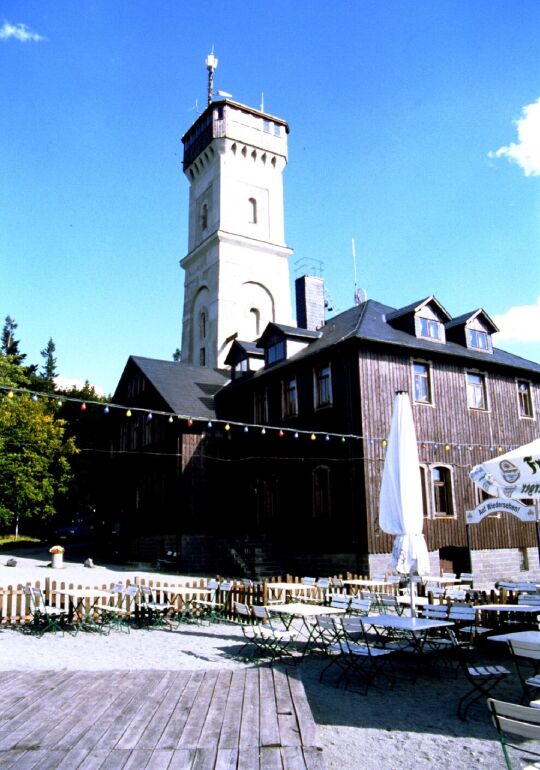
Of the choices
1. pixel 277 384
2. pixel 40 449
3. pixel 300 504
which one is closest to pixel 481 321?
pixel 277 384

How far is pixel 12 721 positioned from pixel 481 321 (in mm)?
22005

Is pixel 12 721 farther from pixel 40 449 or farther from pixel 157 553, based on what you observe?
pixel 40 449

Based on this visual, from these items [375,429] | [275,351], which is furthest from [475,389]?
[275,351]

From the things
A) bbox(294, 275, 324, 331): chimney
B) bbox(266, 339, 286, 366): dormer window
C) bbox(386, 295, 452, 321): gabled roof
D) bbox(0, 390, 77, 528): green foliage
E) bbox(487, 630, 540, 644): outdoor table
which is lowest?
bbox(487, 630, 540, 644): outdoor table

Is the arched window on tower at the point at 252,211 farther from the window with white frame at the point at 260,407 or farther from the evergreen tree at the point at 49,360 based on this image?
the evergreen tree at the point at 49,360

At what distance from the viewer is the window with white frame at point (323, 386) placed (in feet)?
69.2

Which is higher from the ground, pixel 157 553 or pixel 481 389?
pixel 481 389

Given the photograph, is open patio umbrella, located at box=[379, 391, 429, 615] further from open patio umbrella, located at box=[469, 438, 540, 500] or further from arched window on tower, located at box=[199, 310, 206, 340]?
arched window on tower, located at box=[199, 310, 206, 340]

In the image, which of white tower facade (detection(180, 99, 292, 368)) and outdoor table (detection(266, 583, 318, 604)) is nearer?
outdoor table (detection(266, 583, 318, 604))

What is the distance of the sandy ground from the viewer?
224 inches

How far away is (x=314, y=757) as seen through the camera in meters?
4.42

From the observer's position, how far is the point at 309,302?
29.0 m

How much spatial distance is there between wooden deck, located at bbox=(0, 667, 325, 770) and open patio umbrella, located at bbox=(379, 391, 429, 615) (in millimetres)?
3628

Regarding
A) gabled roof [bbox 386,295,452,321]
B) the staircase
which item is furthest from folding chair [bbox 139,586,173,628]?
gabled roof [bbox 386,295,452,321]
